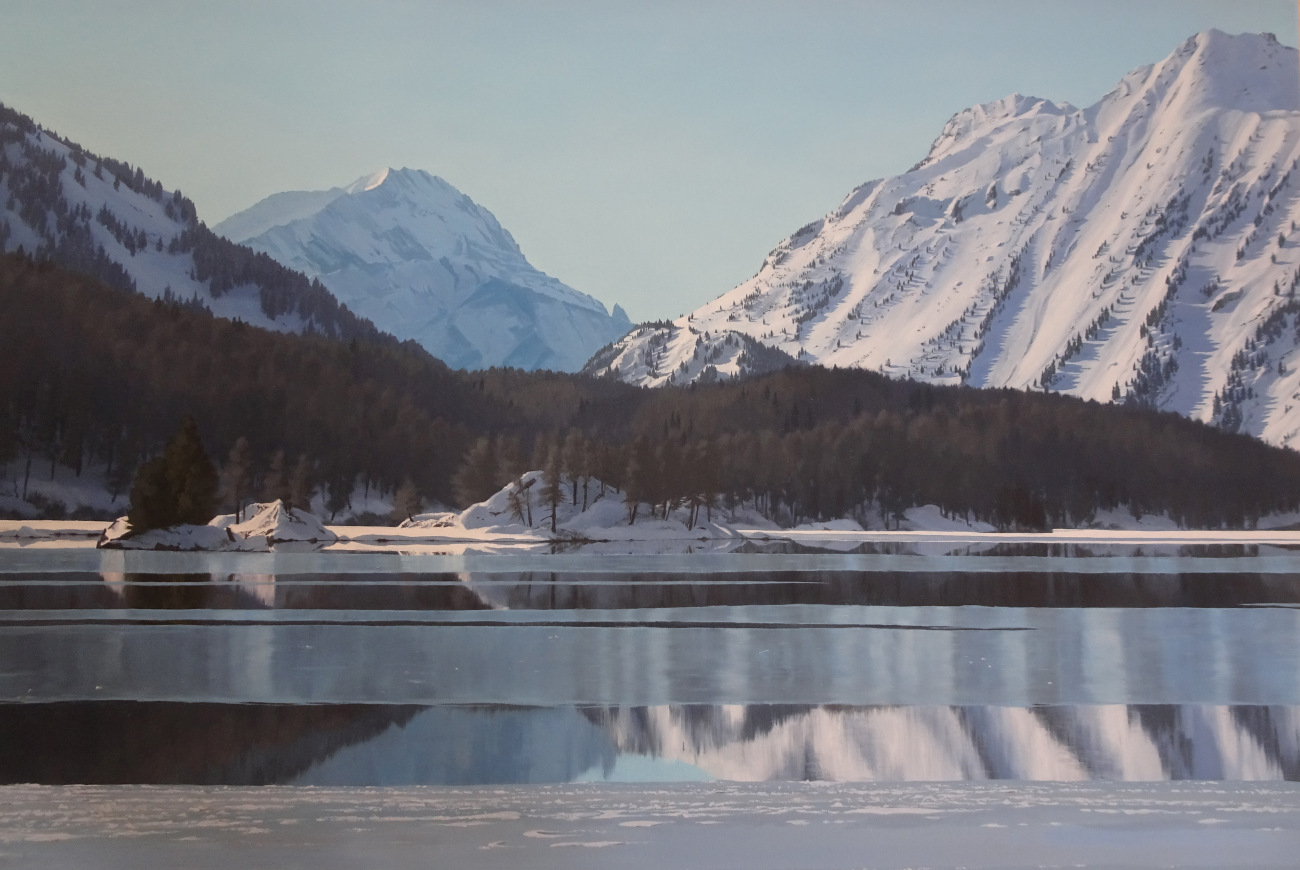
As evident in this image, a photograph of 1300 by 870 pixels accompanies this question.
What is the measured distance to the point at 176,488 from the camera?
4500 inches

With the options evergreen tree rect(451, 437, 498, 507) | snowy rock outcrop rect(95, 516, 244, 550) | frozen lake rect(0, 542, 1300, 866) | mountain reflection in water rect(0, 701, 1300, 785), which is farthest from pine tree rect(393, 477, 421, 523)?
mountain reflection in water rect(0, 701, 1300, 785)

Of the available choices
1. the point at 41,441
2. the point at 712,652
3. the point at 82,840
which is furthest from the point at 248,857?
the point at 41,441

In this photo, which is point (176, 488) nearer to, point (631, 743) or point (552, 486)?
point (552, 486)

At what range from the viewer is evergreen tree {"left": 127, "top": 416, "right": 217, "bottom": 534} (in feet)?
367

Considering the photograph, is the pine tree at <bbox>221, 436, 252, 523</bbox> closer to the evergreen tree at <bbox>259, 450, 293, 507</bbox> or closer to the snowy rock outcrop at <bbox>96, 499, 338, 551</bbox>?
the evergreen tree at <bbox>259, 450, 293, 507</bbox>

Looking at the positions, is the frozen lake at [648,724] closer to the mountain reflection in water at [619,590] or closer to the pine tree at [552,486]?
the mountain reflection in water at [619,590]

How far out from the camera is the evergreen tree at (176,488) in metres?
112

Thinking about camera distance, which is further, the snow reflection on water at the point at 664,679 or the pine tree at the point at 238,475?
the pine tree at the point at 238,475

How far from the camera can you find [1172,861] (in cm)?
1733

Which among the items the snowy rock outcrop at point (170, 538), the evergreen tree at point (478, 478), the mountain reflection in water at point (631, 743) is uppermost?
the evergreen tree at point (478, 478)

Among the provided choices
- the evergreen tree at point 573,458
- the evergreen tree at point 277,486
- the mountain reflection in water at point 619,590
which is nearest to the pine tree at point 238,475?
the evergreen tree at point 277,486

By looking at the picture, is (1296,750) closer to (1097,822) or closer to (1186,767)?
(1186,767)

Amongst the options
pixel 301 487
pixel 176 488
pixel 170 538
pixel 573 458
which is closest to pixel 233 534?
pixel 176 488

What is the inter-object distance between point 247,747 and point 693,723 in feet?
30.5
